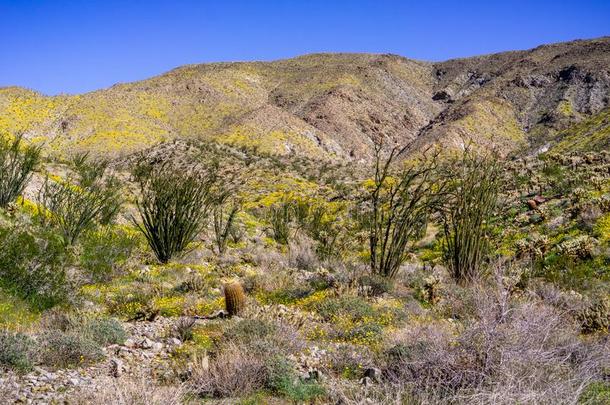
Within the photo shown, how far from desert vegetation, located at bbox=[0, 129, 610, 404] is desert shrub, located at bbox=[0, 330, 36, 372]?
0.02 m

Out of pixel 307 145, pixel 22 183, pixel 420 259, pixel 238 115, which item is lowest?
pixel 420 259

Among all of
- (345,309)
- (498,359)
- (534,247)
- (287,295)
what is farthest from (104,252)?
(534,247)

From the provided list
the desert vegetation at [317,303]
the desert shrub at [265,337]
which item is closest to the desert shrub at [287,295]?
the desert vegetation at [317,303]

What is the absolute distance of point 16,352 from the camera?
539 centimetres

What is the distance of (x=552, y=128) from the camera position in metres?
54.6

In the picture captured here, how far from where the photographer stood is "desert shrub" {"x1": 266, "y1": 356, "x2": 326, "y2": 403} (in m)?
5.22

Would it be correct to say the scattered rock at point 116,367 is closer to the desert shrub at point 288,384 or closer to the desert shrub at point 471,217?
the desert shrub at point 288,384

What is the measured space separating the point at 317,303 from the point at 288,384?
3304mm

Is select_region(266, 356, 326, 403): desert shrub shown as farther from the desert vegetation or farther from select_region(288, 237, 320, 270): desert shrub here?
select_region(288, 237, 320, 270): desert shrub

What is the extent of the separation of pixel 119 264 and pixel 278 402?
7.45 metres

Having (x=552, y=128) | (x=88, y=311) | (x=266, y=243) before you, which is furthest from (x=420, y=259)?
(x=552, y=128)

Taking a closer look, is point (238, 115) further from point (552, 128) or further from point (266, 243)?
point (266, 243)

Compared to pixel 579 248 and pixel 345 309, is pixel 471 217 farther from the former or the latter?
pixel 345 309

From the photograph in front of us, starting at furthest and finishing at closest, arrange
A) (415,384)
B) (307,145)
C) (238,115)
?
1. (238,115)
2. (307,145)
3. (415,384)
